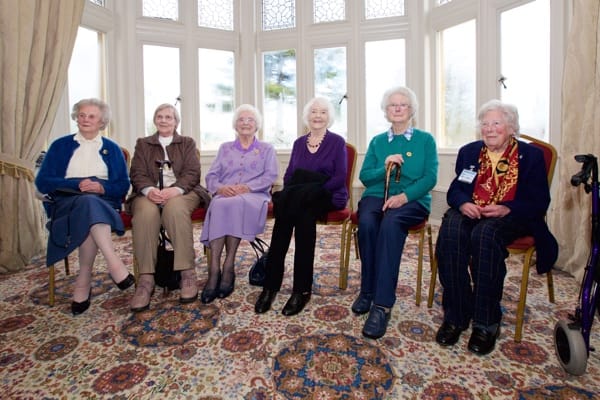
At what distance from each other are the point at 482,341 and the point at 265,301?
106 centimetres

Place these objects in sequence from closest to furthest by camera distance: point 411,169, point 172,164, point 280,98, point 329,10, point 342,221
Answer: point 411,169 < point 342,221 < point 172,164 < point 329,10 < point 280,98

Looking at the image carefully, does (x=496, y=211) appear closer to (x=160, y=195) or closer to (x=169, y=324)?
(x=169, y=324)

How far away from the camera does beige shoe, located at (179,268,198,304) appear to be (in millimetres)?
2166

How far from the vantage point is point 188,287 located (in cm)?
219

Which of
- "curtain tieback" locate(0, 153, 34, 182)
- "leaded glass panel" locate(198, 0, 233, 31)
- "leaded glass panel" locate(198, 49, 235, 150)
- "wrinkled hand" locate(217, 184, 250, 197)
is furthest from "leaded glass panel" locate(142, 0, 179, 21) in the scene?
"wrinkled hand" locate(217, 184, 250, 197)

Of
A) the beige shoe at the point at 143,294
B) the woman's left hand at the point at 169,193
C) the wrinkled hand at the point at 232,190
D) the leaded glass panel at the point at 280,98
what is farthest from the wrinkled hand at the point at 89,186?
the leaded glass panel at the point at 280,98

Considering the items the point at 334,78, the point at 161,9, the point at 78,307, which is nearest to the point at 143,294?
the point at 78,307

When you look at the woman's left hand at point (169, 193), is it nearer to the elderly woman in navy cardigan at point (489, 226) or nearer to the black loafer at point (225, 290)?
the black loafer at point (225, 290)

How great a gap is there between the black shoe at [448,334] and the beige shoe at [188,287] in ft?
4.30

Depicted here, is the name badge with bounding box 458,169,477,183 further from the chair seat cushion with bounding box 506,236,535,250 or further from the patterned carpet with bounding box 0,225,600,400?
the patterned carpet with bounding box 0,225,600,400

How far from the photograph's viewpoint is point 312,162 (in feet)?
7.82

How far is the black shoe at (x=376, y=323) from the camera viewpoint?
1761mm

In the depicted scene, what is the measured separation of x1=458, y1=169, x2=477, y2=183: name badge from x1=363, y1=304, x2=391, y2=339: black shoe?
2.47 ft

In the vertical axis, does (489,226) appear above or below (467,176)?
below
